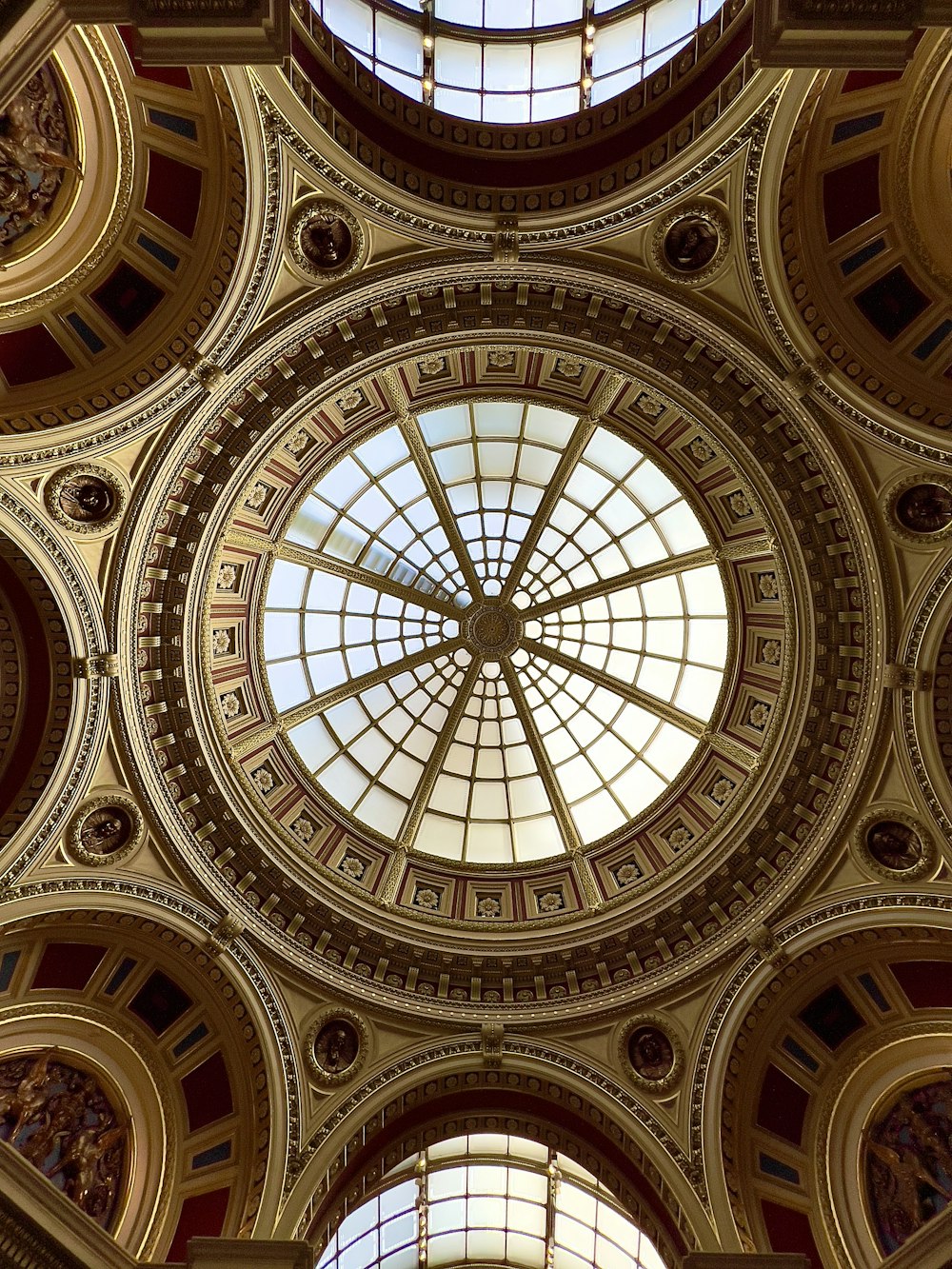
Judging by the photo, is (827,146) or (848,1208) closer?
(827,146)

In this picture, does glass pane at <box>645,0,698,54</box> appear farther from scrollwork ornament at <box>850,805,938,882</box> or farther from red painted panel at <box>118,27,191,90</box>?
scrollwork ornament at <box>850,805,938,882</box>

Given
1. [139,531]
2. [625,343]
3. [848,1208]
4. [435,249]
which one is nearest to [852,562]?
[625,343]

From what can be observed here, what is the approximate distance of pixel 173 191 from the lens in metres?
12.6

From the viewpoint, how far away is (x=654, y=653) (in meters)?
18.6

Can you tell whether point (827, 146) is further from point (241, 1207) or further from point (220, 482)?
point (241, 1207)

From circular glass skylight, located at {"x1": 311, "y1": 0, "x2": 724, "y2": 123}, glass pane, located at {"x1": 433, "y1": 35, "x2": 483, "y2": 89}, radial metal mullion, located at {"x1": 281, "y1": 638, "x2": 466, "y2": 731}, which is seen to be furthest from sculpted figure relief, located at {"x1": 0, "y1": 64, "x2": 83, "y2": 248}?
radial metal mullion, located at {"x1": 281, "y1": 638, "x2": 466, "y2": 731}

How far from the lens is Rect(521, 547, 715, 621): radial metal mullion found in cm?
1752

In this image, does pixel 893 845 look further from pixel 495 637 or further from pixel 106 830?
pixel 106 830

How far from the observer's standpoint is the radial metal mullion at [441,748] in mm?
18781

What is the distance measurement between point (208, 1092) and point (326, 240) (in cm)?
1234

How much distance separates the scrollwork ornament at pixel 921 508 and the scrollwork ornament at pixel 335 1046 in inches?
421

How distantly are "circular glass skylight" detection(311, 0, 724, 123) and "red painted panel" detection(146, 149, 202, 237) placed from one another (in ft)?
9.20

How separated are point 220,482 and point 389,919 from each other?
295 inches

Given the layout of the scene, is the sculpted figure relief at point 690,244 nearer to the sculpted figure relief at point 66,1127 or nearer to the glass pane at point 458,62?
the glass pane at point 458,62
